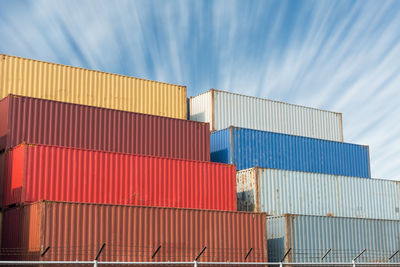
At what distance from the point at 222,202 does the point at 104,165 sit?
6.33 meters

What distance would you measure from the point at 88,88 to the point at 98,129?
538cm

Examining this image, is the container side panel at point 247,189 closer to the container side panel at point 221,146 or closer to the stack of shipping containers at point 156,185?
the stack of shipping containers at point 156,185

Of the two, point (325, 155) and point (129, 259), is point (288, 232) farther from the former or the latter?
point (325, 155)

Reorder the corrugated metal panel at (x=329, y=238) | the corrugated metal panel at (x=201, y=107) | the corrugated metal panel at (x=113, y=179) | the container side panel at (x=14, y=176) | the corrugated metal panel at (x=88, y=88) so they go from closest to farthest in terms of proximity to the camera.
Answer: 1. the container side panel at (x=14, y=176)
2. the corrugated metal panel at (x=113, y=179)
3. the corrugated metal panel at (x=329, y=238)
4. the corrugated metal panel at (x=88, y=88)
5. the corrugated metal panel at (x=201, y=107)

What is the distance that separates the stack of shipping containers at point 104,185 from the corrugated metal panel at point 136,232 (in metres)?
0.04

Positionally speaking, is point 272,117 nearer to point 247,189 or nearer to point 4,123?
point 247,189

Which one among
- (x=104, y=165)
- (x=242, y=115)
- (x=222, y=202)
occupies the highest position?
(x=242, y=115)

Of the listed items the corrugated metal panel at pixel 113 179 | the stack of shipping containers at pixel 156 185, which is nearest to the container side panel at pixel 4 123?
the stack of shipping containers at pixel 156 185

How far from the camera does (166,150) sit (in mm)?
28828

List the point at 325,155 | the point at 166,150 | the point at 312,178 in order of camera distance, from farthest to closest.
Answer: the point at 325,155 < the point at 312,178 < the point at 166,150

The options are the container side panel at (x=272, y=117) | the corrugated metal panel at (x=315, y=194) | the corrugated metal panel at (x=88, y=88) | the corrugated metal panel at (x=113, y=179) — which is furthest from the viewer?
the container side panel at (x=272, y=117)

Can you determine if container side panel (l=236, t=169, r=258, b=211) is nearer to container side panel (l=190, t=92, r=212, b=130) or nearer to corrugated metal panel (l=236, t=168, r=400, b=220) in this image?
corrugated metal panel (l=236, t=168, r=400, b=220)

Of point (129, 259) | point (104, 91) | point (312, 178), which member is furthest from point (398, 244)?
point (104, 91)

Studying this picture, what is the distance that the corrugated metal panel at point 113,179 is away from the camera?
2197cm
